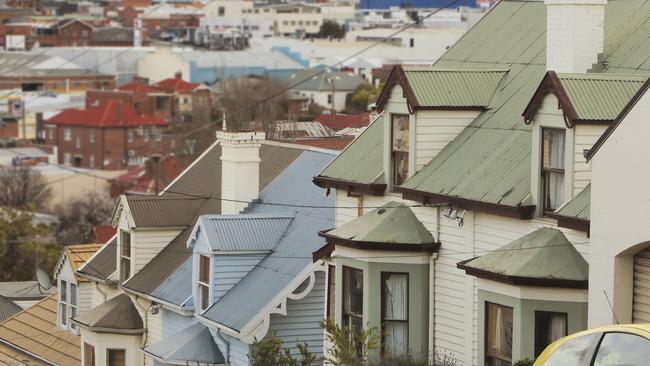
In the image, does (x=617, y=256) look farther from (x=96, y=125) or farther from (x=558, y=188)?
(x=96, y=125)

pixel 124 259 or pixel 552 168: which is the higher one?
pixel 552 168

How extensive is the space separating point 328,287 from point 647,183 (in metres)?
8.46

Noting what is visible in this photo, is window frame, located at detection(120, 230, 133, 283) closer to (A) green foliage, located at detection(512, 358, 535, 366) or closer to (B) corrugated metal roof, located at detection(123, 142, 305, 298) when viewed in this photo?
(B) corrugated metal roof, located at detection(123, 142, 305, 298)

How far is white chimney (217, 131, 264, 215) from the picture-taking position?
34406 mm

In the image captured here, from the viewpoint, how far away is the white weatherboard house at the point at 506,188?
810 inches

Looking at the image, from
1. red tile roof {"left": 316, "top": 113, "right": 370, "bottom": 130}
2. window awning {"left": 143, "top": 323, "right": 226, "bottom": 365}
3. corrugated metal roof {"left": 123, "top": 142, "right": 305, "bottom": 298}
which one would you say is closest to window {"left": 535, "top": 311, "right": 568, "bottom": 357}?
window awning {"left": 143, "top": 323, "right": 226, "bottom": 365}

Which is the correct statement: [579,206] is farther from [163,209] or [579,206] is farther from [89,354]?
[89,354]

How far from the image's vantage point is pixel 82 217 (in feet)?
414

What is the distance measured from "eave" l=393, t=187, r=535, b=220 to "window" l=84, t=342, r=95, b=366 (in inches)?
452

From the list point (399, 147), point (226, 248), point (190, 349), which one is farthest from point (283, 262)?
point (399, 147)

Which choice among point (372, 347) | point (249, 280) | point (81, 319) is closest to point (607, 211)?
point (372, 347)

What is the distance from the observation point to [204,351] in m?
31.5

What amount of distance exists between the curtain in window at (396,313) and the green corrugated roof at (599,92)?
393cm

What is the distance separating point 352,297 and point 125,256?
11.1 m
